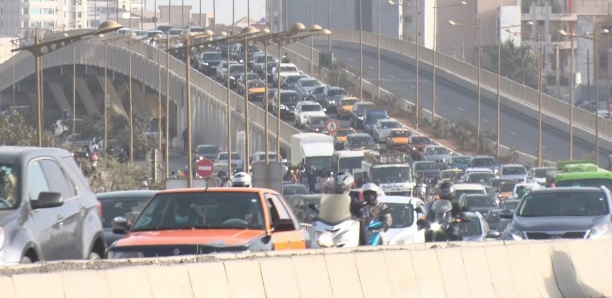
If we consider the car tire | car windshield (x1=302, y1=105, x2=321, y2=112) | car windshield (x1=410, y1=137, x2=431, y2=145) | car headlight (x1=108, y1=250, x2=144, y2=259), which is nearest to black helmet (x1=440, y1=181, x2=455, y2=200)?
car headlight (x1=108, y1=250, x2=144, y2=259)

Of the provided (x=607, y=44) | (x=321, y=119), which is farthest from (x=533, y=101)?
(x=607, y=44)

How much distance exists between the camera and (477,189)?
156 ft

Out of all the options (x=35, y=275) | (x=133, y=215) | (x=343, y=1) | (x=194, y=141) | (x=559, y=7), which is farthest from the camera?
(x=343, y=1)

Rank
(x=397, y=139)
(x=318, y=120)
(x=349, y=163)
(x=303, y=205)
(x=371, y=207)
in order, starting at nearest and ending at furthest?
(x=371, y=207)
(x=303, y=205)
(x=349, y=163)
(x=397, y=139)
(x=318, y=120)

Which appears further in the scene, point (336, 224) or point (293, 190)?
→ point (293, 190)

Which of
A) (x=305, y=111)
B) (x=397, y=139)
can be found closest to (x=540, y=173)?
(x=397, y=139)

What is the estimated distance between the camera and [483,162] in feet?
228

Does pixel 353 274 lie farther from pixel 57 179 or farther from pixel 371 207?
pixel 371 207

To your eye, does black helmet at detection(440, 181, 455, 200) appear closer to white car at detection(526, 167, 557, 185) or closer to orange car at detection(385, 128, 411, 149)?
white car at detection(526, 167, 557, 185)

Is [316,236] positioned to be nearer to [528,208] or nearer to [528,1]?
[528,208]

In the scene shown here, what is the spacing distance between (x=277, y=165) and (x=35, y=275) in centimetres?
3036

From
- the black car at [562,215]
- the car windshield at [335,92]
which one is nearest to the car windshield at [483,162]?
the car windshield at [335,92]

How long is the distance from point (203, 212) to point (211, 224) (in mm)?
229

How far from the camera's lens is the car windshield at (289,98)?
9100cm
